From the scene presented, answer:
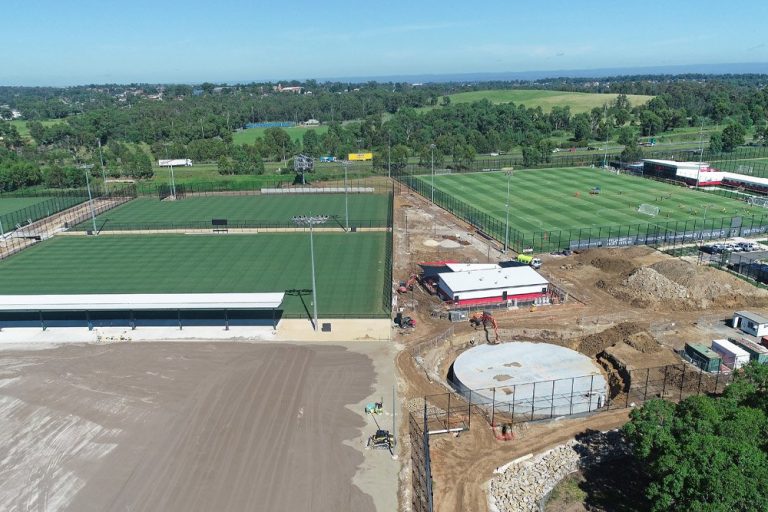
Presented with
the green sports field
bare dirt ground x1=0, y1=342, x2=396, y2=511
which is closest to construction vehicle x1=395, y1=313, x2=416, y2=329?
bare dirt ground x1=0, y1=342, x2=396, y2=511

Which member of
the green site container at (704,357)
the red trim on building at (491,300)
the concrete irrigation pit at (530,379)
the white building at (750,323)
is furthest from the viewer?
the red trim on building at (491,300)

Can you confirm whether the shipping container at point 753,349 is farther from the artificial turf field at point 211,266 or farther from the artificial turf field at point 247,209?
the artificial turf field at point 247,209

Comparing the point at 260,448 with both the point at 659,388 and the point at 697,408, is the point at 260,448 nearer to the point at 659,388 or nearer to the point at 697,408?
the point at 697,408

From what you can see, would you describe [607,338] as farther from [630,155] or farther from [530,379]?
[630,155]

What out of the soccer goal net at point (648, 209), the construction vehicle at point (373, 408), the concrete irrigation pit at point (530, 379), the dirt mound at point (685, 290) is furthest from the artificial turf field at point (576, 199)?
the construction vehicle at point (373, 408)

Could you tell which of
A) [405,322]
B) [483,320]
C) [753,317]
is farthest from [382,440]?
[753,317]

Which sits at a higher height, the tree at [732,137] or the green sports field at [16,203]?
the tree at [732,137]

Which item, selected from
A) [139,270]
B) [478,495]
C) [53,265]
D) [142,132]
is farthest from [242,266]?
[142,132]
